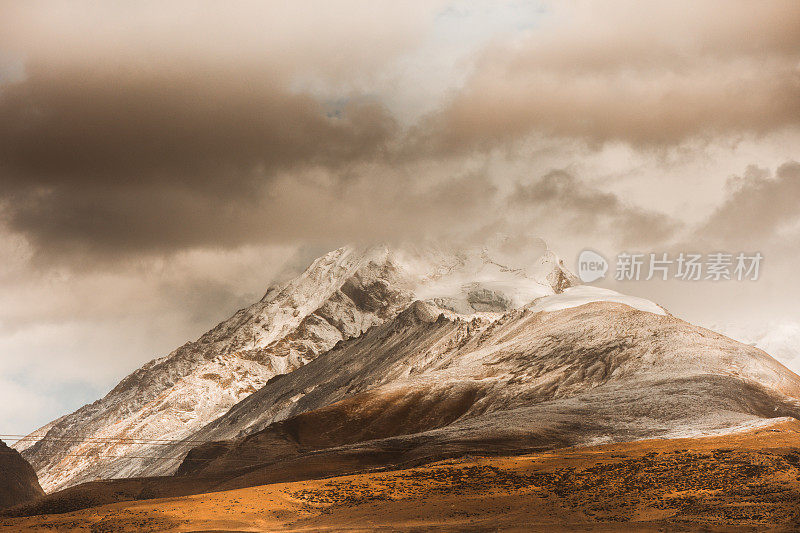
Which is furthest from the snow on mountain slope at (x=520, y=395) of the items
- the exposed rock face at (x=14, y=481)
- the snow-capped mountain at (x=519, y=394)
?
the exposed rock face at (x=14, y=481)

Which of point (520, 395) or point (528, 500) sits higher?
point (520, 395)

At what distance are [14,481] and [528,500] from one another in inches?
2462

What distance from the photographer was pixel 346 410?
112 meters

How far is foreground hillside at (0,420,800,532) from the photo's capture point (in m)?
38.4

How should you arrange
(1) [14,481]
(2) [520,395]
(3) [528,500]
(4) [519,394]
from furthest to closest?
(4) [519,394] < (2) [520,395] < (1) [14,481] < (3) [528,500]

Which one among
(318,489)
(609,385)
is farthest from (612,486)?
(609,385)

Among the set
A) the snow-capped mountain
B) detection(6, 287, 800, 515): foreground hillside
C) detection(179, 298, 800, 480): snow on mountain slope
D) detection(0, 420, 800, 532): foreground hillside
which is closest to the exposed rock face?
detection(6, 287, 800, 515): foreground hillside

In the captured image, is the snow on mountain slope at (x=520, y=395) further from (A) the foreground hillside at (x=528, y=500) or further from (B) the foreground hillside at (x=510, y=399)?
(A) the foreground hillside at (x=528, y=500)

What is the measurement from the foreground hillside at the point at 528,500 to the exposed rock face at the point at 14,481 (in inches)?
1716

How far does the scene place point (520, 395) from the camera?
94.4 metres

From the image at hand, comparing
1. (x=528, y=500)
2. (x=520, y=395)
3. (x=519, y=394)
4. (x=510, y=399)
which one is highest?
(x=519, y=394)

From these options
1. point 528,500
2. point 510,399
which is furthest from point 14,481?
point 528,500

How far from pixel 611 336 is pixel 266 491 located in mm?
59717

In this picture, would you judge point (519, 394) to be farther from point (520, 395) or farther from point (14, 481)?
point (14, 481)
